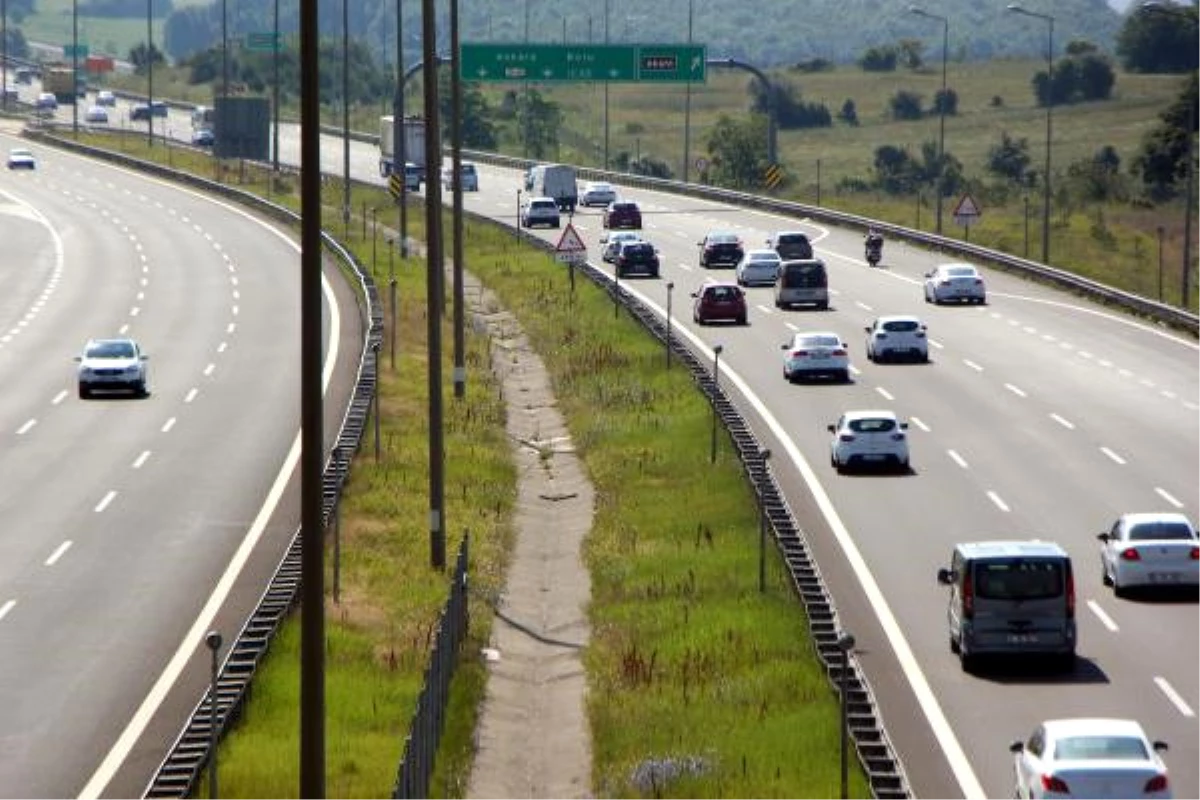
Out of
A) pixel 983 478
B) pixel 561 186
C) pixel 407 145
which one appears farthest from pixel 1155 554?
pixel 407 145

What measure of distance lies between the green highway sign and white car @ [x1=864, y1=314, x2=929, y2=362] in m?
63.7

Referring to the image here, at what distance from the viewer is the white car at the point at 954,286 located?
9100cm

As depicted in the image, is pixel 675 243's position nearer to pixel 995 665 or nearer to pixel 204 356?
pixel 204 356

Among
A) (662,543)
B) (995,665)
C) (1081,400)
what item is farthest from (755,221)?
(995,665)

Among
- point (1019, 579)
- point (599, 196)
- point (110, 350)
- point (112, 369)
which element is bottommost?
point (112, 369)

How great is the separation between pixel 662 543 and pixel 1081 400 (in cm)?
2160

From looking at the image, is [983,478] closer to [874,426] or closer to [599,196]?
[874,426]

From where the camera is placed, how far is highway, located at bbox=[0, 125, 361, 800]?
117ft

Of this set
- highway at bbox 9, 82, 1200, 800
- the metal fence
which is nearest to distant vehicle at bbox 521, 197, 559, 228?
highway at bbox 9, 82, 1200, 800

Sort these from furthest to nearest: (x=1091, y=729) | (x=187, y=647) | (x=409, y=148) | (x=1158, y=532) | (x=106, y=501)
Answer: (x=409, y=148) < (x=106, y=501) < (x=1158, y=532) < (x=187, y=647) < (x=1091, y=729)

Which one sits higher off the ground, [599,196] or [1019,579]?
[599,196]

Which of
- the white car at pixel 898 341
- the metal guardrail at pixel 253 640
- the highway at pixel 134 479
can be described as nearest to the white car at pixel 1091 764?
the metal guardrail at pixel 253 640

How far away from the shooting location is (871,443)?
56.4 metres

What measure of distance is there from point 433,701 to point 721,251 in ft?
239
